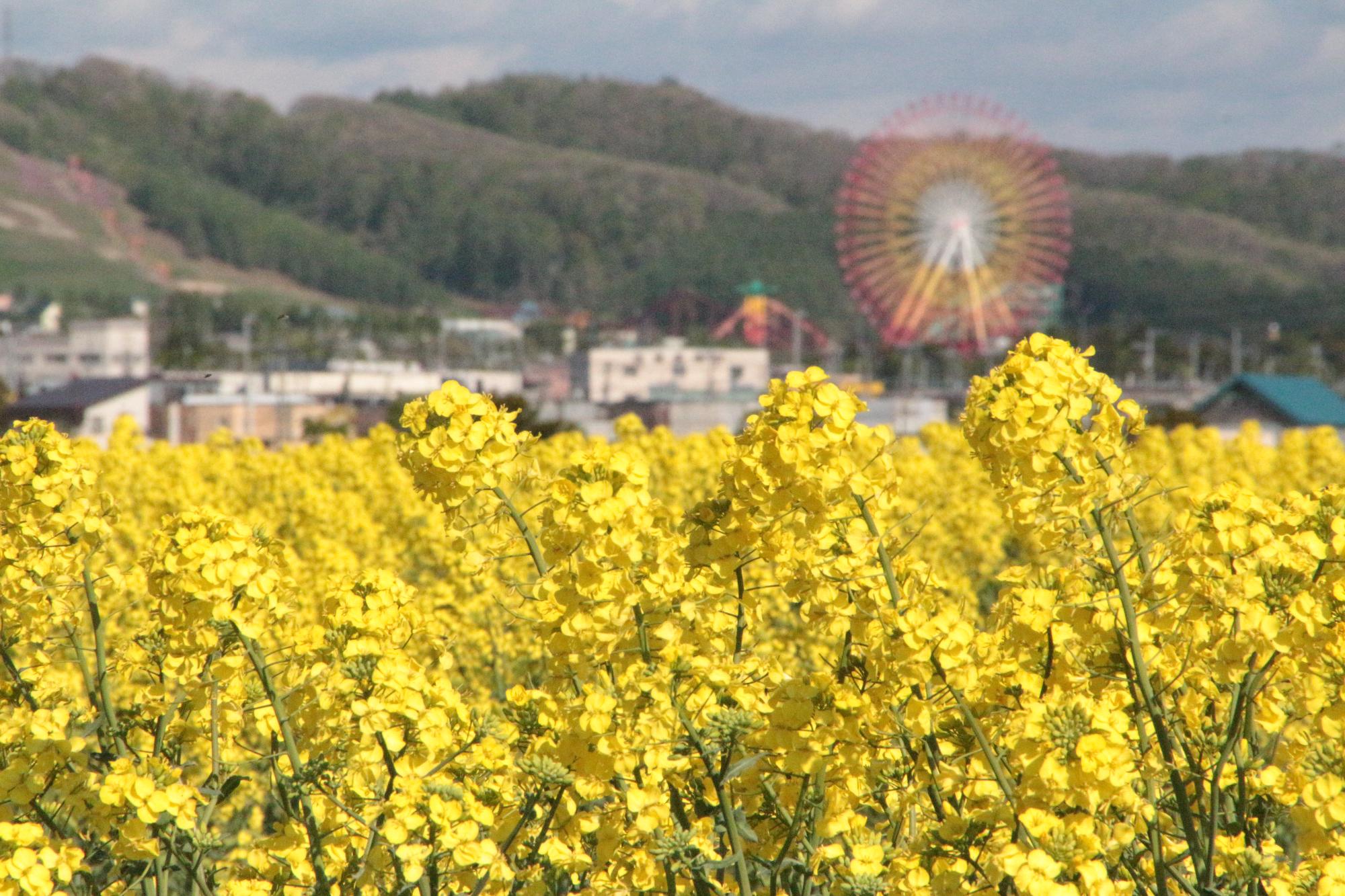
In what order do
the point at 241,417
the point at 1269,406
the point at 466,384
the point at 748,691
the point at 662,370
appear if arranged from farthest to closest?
the point at 662,370 < the point at 241,417 < the point at 1269,406 < the point at 466,384 < the point at 748,691

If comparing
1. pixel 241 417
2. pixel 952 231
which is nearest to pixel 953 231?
pixel 952 231

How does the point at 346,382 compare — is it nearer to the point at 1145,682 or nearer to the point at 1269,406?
the point at 1269,406

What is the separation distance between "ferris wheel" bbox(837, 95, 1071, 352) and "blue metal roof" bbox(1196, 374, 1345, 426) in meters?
6.99

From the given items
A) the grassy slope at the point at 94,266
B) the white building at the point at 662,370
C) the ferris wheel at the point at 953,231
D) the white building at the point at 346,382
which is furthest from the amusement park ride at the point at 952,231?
the grassy slope at the point at 94,266

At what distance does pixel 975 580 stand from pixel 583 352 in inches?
2821

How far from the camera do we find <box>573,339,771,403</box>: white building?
8369 cm

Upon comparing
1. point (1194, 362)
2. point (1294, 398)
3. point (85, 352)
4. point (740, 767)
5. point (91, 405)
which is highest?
point (740, 767)

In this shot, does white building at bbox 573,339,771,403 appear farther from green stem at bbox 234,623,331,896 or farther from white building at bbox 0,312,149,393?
green stem at bbox 234,623,331,896

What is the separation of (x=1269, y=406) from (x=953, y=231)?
1237cm

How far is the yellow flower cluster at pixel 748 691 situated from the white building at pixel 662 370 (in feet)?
250

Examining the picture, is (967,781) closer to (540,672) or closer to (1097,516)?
(1097,516)

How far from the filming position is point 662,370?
8562cm

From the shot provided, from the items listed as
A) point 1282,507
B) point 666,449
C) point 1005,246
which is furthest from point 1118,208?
point 1282,507

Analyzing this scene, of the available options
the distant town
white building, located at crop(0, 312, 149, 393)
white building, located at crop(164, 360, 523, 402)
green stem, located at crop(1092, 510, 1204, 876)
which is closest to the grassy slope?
the distant town
